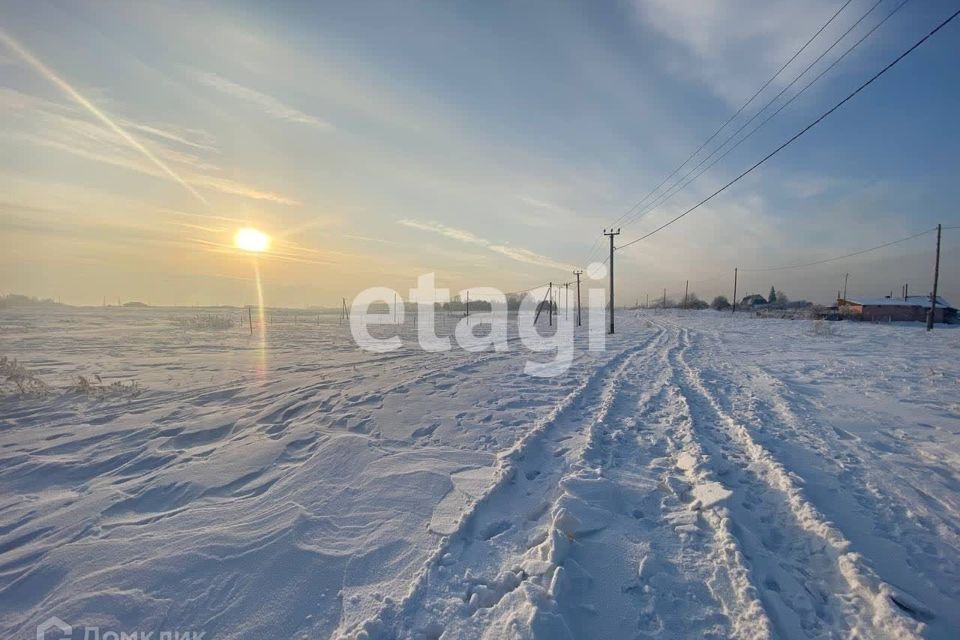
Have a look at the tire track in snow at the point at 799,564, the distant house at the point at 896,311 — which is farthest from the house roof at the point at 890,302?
Result: the tire track in snow at the point at 799,564

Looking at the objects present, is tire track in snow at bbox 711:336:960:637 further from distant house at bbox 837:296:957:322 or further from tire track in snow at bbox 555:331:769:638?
distant house at bbox 837:296:957:322

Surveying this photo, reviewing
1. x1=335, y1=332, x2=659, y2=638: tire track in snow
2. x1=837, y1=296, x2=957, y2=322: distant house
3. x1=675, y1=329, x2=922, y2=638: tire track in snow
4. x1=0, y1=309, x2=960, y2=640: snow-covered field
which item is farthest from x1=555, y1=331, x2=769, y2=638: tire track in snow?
x1=837, y1=296, x2=957, y2=322: distant house

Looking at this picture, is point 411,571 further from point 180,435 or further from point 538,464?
point 180,435

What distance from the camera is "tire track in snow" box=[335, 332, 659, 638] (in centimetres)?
240

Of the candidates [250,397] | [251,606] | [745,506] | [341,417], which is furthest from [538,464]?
[250,397]

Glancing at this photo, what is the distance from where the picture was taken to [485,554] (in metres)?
3.04

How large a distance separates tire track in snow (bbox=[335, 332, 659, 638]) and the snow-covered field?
0.06 feet

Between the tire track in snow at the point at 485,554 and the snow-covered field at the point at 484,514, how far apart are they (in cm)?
2

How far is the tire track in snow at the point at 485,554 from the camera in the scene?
2.40 metres

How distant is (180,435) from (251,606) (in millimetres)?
4431

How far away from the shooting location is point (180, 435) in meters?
5.73

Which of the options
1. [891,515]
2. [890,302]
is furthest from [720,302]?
[891,515]

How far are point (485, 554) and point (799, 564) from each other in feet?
8.23

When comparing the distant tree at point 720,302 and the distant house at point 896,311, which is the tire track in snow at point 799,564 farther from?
the distant tree at point 720,302
